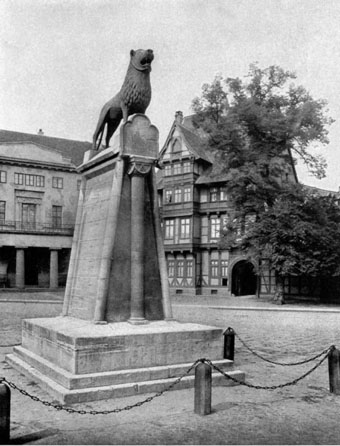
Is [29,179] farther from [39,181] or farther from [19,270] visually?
[19,270]

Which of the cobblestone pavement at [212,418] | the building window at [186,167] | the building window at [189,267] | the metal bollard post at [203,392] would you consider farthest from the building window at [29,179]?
the metal bollard post at [203,392]

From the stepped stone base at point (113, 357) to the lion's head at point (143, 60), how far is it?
16.3 ft

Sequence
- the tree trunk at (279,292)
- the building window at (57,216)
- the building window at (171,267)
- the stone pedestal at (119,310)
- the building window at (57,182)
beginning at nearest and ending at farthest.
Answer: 1. the stone pedestal at (119,310)
2. the tree trunk at (279,292)
3. the building window at (171,267)
4. the building window at (57,182)
5. the building window at (57,216)

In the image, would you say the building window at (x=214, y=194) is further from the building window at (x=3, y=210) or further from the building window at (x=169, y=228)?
the building window at (x=3, y=210)

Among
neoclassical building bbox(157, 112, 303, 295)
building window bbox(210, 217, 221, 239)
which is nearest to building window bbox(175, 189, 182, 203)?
neoclassical building bbox(157, 112, 303, 295)

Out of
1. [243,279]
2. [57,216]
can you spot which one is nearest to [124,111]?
[243,279]

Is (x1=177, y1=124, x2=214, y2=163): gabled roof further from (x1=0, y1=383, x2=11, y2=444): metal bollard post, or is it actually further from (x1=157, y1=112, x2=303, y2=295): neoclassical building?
(x1=0, y1=383, x2=11, y2=444): metal bollard post

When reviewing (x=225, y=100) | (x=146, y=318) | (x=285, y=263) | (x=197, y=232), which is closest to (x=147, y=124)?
(x=146, y=318)

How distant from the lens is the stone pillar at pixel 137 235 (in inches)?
370

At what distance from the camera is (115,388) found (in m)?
7.91

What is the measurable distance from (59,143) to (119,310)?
159ft

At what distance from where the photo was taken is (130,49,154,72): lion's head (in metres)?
9.64

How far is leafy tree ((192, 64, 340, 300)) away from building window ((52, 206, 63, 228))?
20.8 meters

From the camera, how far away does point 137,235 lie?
31.3ft
